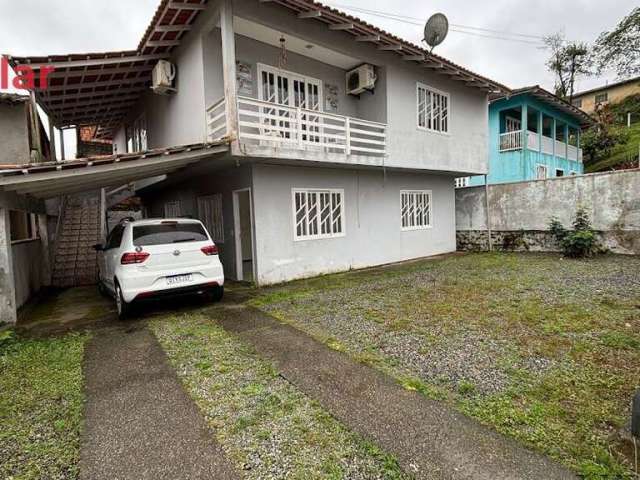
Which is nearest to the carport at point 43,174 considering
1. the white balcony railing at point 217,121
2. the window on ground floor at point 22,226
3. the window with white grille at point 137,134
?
the white balcony railing at point 217,121

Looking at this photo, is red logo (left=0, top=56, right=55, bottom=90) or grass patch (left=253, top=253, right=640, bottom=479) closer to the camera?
grass patch (left=253, top=253, right=640, bottom=479)

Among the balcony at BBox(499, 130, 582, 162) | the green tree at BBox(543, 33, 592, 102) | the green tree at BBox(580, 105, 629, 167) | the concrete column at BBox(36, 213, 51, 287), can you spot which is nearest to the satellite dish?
the balcony at BBox(499, 130, 582, 162)

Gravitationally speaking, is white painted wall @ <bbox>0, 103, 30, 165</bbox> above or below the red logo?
below

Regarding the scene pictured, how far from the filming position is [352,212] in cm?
1041

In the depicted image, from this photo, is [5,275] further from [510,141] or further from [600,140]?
[600,140]

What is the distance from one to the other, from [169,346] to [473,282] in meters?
6.51

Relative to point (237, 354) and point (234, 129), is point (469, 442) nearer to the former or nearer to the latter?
point (237, 354)

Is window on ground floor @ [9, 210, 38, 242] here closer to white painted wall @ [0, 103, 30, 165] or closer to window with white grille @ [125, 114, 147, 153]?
white painted wall @ [0, 103, 30, 165]

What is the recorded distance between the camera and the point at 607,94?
115 feet

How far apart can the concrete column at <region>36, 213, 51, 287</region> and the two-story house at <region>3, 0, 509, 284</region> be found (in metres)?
3.40

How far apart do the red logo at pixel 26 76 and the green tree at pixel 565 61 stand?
3956 centimetres

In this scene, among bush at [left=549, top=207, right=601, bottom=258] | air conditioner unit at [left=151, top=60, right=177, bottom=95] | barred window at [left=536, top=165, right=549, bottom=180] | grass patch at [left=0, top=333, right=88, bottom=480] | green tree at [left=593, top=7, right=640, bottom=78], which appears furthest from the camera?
green tree at [left=593, top=7, right=640, bottom=78]

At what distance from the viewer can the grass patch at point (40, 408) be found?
7.98 feet

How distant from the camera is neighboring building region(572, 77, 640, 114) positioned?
1291 inches
